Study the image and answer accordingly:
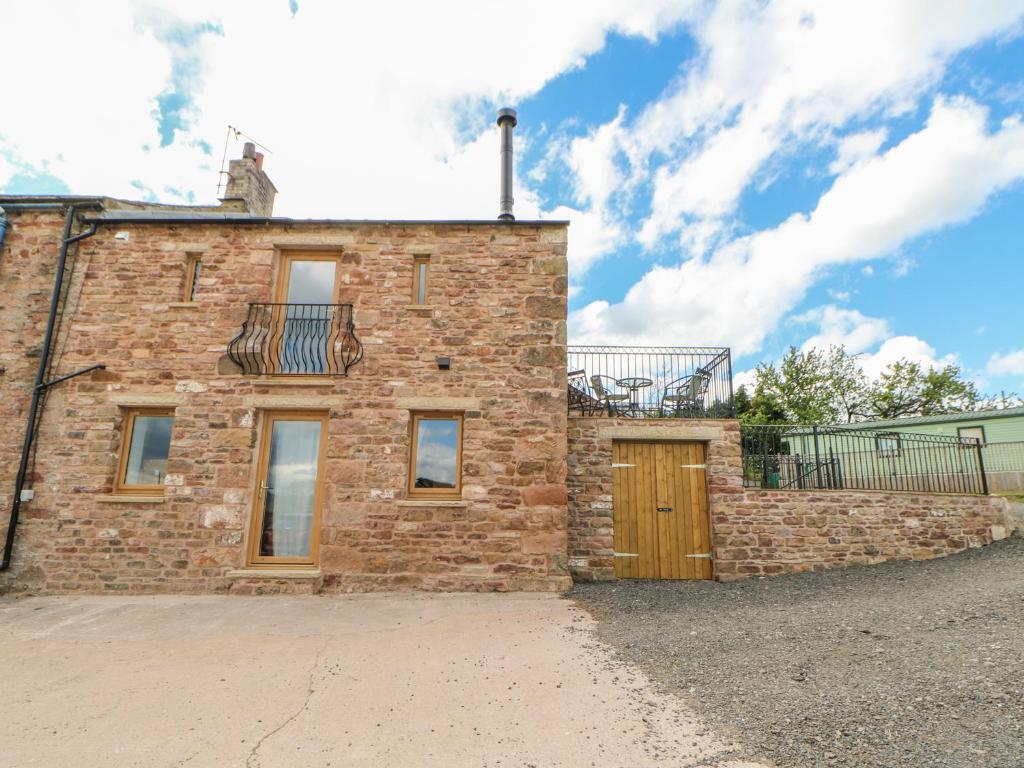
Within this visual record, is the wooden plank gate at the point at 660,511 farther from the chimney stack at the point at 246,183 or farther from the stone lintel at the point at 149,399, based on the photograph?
the chimney stack at the point at 246,183

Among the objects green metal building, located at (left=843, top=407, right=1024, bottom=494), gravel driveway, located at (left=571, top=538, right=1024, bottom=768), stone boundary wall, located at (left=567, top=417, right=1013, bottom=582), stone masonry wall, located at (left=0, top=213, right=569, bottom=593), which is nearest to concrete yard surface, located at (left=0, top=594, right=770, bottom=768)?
gravel driveway, located at (left=571, top=538, right=1024, bottom=768)

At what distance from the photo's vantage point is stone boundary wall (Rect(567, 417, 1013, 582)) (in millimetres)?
7020

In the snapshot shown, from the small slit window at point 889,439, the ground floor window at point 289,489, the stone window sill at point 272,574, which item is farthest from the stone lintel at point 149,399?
→ the small slit window at point 889,439

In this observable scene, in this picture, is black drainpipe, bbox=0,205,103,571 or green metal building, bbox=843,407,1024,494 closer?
black drainpipe, bbox=0,205,103,571

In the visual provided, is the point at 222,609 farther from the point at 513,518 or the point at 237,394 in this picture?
the point at 513,518

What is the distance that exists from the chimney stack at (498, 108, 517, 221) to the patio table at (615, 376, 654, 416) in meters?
3.01

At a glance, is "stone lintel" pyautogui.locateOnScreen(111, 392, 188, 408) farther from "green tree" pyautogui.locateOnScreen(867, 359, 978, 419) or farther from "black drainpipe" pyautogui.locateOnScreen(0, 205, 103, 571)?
"green tree" pyautogui.locateOnScreen(867, 359, 978, 419)

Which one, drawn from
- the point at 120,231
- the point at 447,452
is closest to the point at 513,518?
the point at 447,452

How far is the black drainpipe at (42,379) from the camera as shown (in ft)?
20.4

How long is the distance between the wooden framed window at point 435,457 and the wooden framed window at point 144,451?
10.3ft

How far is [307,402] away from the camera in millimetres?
6477

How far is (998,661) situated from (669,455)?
165 inches

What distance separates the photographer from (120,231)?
276 inches

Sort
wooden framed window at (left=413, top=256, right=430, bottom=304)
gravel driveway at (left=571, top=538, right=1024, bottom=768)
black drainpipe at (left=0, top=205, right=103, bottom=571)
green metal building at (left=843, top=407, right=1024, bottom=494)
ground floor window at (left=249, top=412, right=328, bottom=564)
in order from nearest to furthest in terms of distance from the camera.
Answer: gravel driveway at (left=571, top=538, right=1024, bottom=768)
black drainpipe at (left=0, top=205, right=103, bottom=571)
ground floor window at (left=249, top=412, right=328, bottom=564)
wooden framed window at (left=413, top=256, right=430, bottom=304)
green metal building at (left=843, top=407, right=1024, bottom=494)
